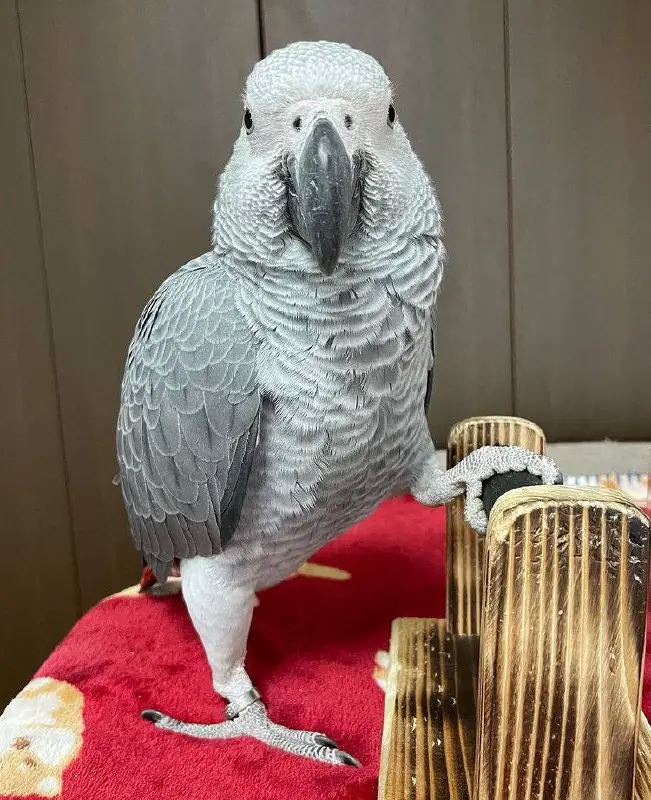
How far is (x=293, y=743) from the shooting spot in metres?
0.75

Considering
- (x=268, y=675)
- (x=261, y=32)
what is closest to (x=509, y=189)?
(x=261, y=32)

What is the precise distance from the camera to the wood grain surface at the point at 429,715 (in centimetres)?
57

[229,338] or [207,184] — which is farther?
[207,184]

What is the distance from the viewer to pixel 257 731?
0.77 m

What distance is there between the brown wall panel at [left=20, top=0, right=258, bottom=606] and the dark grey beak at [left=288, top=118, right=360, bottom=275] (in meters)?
0.87

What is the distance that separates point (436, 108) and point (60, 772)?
133 cm

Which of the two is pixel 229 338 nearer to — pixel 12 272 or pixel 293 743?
pixel 293 743

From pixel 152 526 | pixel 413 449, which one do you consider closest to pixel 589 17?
pixel 413 449

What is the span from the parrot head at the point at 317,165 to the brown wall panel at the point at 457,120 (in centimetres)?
77

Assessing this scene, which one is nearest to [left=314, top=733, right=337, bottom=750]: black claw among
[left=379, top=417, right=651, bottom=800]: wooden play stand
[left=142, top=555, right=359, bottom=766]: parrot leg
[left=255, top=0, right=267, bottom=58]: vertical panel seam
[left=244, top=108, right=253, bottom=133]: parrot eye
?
[left=142, top=555, right=359, bottom=766]: parrot leg

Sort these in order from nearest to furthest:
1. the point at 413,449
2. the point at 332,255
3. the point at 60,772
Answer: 1. the point at 332,255
2. the point at 60,772
3. the point at 413,449

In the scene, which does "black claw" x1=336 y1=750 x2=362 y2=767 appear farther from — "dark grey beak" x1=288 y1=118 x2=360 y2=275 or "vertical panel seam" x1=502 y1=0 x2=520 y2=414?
"vertical panel seam" x1=502 y1=0 x2=520 y2=414

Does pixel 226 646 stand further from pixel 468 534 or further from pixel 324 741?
pixel 468 534

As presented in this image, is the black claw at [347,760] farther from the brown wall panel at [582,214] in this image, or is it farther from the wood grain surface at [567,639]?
the brown wall panel at [582,214]
